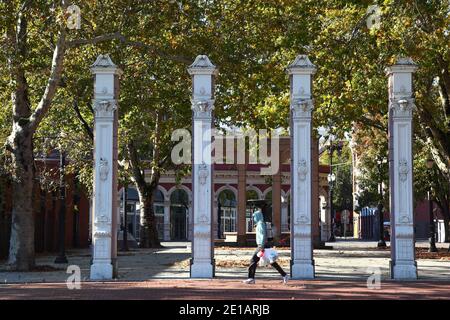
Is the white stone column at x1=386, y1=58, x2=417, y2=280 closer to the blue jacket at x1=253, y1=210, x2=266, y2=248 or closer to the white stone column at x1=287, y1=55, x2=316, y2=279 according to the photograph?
the white stone column at x1=287, y1=55, x2=316, y2=279

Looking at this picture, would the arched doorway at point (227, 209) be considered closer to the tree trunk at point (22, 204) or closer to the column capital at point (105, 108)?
the tree trunk at point (22, 204)

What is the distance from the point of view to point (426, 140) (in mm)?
31016

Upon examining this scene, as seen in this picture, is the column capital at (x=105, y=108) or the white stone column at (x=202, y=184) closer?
the white stone column at (x=202, y=184)

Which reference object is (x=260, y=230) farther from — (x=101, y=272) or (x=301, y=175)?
(x=101, y=272)

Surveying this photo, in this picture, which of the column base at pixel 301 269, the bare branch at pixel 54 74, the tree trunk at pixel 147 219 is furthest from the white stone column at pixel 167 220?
the column base at pixel 301 269

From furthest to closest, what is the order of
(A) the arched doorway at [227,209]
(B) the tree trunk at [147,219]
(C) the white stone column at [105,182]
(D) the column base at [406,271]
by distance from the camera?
(A) the arched doorway at [227,209], (B) the tree trunk at [147,219], (C) the white stone column at [105,182], (D) the column base at [406,271]

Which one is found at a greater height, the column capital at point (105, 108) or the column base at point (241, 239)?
the column capital at point (105, 108)

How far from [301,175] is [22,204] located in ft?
26.6

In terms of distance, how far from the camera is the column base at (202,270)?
17.9 metres

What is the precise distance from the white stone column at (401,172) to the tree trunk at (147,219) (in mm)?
22790

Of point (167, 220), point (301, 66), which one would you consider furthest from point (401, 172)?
point (167, 220)

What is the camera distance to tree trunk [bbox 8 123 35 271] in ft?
69.7

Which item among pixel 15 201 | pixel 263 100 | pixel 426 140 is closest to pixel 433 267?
pixel 263 100

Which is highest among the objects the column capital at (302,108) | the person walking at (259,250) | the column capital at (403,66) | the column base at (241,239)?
the column capital at (403,66)
